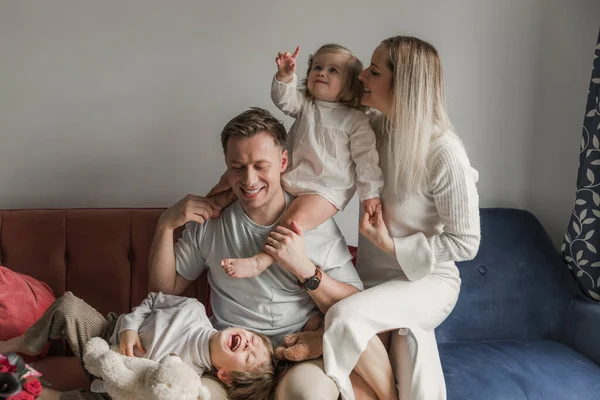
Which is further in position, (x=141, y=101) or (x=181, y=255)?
(x=141, y=101)

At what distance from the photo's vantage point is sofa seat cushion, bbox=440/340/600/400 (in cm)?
221

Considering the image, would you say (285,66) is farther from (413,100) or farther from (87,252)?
(87,252)

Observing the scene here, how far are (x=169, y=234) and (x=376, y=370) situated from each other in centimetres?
79

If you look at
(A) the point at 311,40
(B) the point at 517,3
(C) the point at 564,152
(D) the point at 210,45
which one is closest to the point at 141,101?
(D) the point at 210,45

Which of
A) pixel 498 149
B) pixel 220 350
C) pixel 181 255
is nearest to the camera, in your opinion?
pixel 220 350

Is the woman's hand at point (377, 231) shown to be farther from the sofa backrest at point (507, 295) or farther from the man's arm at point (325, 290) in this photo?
the sofa backrest at point (507, 295)

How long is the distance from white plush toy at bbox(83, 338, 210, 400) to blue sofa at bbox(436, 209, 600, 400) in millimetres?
1001

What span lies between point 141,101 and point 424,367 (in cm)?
151

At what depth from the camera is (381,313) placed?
6.65ft

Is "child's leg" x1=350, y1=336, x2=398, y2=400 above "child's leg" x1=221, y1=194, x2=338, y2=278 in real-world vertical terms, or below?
below

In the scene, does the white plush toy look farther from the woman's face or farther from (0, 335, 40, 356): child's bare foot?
the woman's face

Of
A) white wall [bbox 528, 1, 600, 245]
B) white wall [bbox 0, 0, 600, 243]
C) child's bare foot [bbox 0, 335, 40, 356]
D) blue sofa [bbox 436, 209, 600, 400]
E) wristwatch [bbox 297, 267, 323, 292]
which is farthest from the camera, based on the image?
white wall [bbox 528, 1, 600, 245]

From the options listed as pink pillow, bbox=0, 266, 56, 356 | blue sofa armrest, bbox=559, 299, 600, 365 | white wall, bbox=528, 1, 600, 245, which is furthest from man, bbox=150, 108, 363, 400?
white wall, bbox=528, 1, 600, 245

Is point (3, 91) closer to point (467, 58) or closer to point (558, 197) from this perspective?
point (467, 58)
